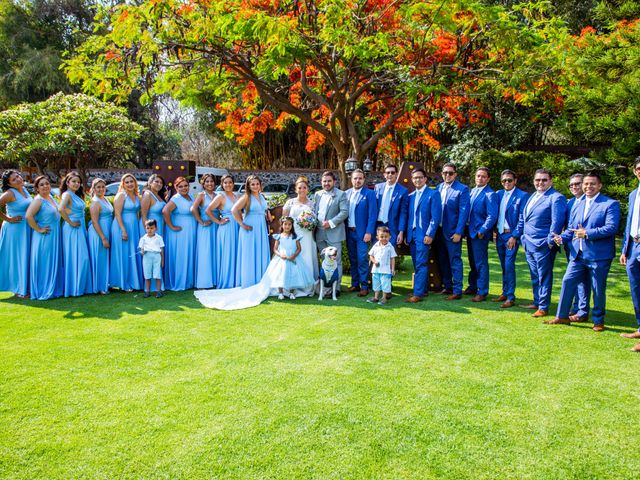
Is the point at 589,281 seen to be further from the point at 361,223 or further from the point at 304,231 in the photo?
the point at 304,231

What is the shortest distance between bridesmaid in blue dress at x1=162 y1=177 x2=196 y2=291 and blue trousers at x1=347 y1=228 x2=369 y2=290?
2637 millimetres

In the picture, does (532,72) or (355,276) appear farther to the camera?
(532,72)

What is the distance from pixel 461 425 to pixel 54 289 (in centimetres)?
630

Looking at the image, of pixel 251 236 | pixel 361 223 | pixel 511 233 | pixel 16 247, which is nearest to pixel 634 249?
pixel 511 233

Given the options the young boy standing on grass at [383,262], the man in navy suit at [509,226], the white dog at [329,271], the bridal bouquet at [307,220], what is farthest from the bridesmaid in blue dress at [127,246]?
the man in navy suit at [509,226]

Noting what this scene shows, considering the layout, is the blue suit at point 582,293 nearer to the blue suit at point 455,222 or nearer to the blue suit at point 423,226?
the blue suit at point 455,222

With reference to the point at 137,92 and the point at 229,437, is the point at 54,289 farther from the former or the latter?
the point at 137,92

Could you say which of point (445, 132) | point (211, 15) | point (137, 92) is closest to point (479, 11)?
point (211, 15)

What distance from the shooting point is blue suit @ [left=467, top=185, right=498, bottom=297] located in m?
6.46

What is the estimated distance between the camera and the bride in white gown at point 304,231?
706cm

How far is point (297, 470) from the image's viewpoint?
2748 mm

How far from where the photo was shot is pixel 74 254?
7098 millimetres

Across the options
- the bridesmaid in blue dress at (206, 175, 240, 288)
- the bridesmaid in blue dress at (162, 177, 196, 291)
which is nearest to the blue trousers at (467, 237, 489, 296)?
the bridesmaid in blue dress at (206, 175, 240, 288)

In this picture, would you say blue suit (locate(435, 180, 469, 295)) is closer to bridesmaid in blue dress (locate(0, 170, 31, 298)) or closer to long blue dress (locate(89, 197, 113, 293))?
long blue dress (locate(89, 197, 113, 293))
